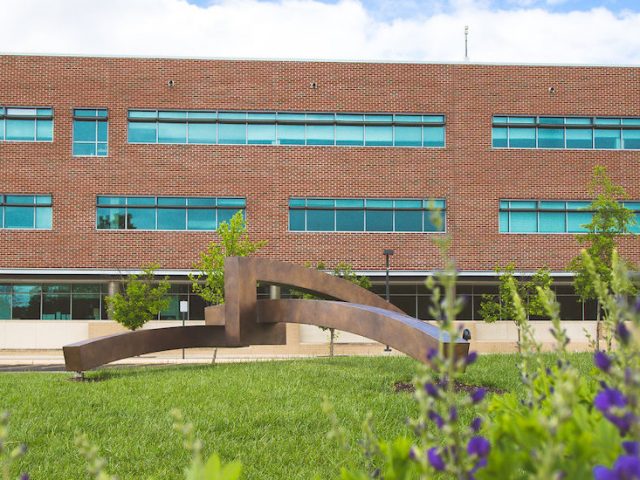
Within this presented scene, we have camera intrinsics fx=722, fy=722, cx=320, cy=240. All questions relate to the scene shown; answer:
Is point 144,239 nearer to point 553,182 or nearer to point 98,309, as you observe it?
point 98,309

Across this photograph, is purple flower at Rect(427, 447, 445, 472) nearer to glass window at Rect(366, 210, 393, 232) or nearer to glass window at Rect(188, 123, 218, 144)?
glass window at Rect(366, 210, 393, 232)

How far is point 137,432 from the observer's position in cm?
927

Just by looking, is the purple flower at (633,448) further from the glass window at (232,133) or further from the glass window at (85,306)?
the glass window at (85,306)

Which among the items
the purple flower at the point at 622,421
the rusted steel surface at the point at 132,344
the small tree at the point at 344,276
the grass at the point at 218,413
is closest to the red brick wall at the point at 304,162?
the small tree at the point at 344,276

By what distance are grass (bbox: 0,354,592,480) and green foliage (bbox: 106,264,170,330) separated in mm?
14484

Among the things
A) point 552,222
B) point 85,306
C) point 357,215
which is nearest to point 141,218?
point 85,306

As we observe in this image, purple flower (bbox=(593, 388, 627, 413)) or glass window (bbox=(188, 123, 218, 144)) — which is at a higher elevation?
glass window (bbox=(188, 123, 218, 144))

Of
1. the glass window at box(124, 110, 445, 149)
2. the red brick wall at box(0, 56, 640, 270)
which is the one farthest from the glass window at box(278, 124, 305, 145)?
the red brick wall at box(0, 56, 640, 270)

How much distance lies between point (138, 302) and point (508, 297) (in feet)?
54.1

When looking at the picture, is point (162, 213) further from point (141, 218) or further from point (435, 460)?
point (435, 460)

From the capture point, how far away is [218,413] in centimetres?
1043

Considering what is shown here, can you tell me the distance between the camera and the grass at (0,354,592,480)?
7.74m

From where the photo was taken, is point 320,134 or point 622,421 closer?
point 622,421

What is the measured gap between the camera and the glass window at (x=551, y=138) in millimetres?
35312
